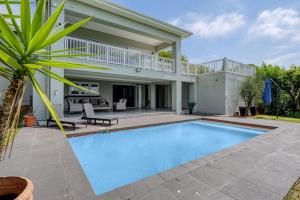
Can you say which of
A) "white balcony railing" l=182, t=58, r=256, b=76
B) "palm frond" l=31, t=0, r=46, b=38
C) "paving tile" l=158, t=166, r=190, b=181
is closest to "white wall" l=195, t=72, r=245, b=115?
"white balcony railing" l=182, t=58, r=256, b=76

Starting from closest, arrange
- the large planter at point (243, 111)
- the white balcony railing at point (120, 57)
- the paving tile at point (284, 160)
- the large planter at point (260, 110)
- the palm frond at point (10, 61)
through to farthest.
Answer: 1. the palm frond at point (10, 61)
2. the paving tile at point (284, 160)
3. the white balcony railing at point (120, 57)
4. the large planter at point (243, 111)
5. the large planter at point (260, 110)

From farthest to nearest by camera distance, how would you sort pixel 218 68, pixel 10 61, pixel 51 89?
pixel 218 68 < pixel 51 89 < pixel 10 61

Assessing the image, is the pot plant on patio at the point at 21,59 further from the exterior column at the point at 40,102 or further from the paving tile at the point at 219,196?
the exterior column at the point at 40,102

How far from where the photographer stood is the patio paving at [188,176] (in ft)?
8.18

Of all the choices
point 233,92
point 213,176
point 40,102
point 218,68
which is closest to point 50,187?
point 213,176

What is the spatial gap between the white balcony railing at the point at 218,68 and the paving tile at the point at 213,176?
11557mm

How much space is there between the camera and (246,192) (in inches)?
102

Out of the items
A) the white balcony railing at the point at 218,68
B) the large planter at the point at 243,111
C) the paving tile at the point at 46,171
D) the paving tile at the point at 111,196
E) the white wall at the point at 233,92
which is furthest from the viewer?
the white balcony railing at the point at 218,68

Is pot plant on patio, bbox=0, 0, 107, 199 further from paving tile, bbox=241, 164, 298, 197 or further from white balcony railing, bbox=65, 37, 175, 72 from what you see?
white balcony railing, bbox=65, 37, 175, 72

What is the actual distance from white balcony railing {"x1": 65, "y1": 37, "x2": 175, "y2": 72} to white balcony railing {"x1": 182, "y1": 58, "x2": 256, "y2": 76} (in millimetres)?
2565

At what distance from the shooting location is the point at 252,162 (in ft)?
12.4

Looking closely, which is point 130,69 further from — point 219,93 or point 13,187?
point 13,187

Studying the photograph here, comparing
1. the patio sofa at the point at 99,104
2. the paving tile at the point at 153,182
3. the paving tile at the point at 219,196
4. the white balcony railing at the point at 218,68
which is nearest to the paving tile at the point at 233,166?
the paving tile at the point at 219,196

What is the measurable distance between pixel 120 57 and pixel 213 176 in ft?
30.2
